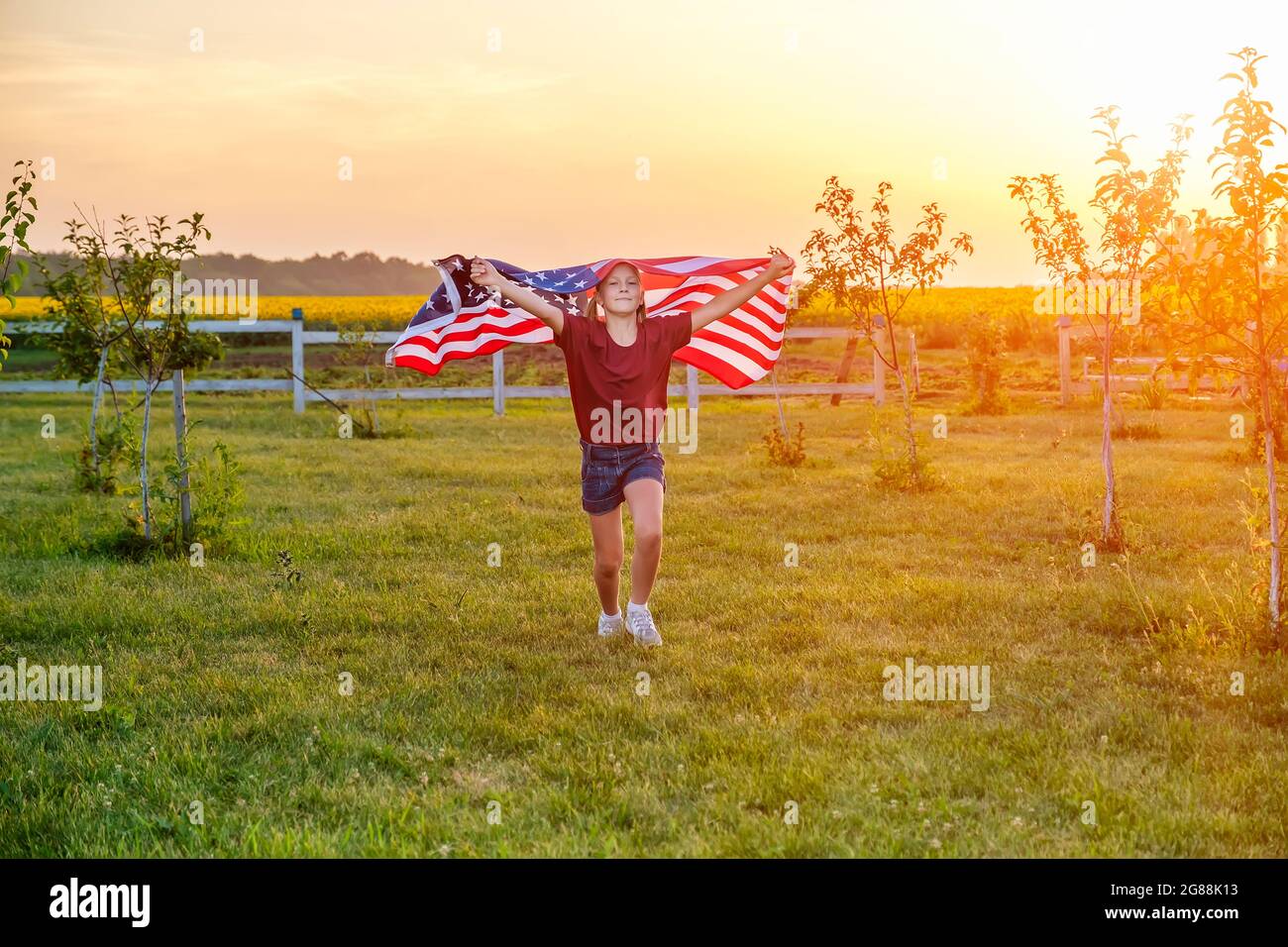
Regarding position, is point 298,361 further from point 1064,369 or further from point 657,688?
point 657,688

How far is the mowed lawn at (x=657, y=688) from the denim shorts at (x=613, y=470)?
87 centimetres

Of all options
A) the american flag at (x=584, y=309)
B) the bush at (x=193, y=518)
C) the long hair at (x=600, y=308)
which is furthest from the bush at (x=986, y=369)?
the long hair at (x=600, y=308)

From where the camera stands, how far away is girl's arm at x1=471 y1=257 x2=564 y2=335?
679 cm

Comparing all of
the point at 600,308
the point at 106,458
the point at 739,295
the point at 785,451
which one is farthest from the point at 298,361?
the point at 739,295

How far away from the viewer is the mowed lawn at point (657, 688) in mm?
4676

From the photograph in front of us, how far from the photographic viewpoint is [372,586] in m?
8.77

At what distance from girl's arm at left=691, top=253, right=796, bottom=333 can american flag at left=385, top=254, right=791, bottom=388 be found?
398 mm

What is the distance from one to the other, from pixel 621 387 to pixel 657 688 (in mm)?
1751

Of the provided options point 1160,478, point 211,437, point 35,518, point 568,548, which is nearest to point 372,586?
point 568,548

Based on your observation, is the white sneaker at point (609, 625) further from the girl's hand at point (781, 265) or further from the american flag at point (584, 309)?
the girl's hand at point (781, 265)

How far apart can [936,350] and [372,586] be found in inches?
1214

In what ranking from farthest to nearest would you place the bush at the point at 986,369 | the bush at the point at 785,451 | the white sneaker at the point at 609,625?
the bush at the point at 986,369, the bush at the point at 785,451, the white sneaker at the point at 609,625
